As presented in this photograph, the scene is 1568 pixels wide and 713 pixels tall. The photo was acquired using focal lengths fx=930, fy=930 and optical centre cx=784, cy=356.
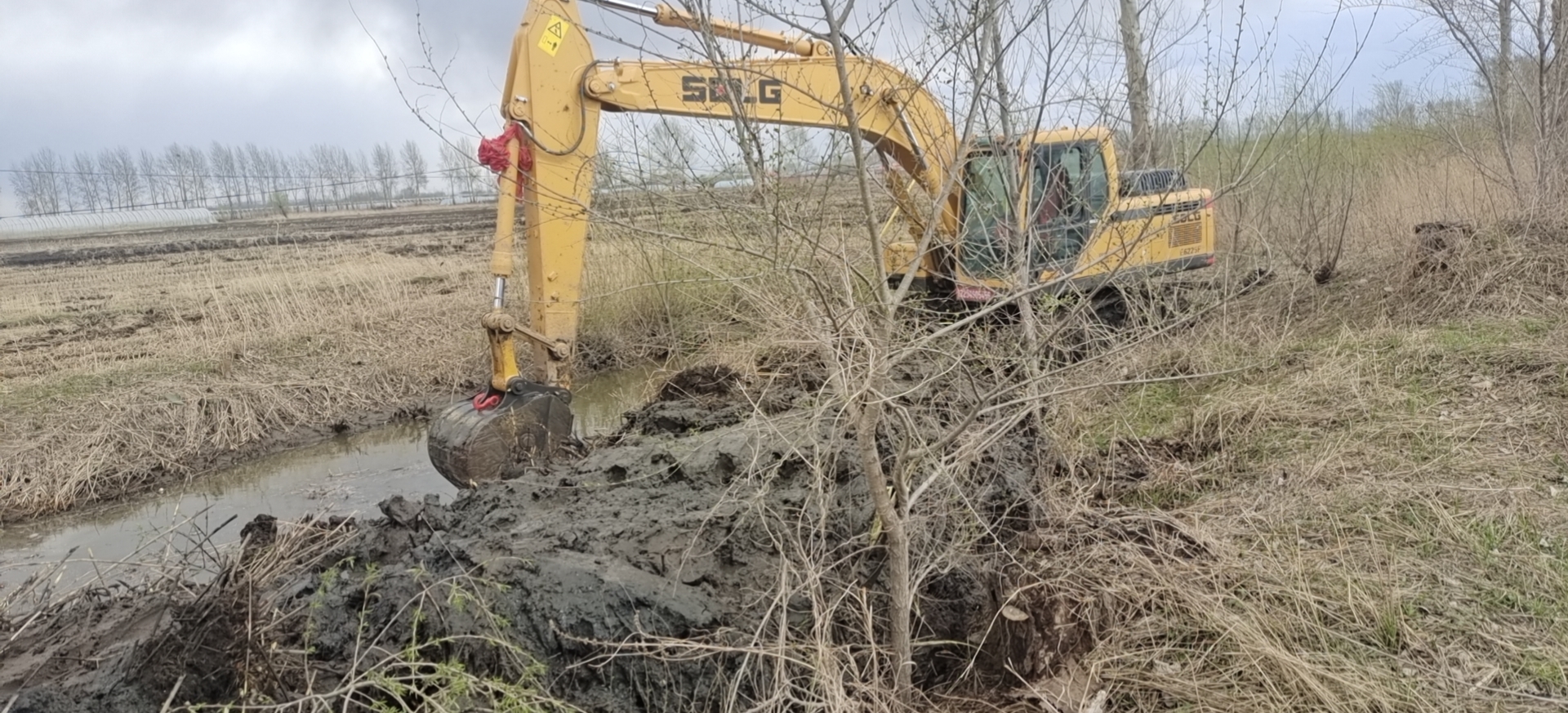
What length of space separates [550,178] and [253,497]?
3563mm

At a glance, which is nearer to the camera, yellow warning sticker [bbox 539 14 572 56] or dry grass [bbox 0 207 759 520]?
yellow warning sticker [bbox 539 14 572 56]

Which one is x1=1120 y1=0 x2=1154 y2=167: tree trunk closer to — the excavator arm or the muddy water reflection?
the excavator arm

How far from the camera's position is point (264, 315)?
11.2 m

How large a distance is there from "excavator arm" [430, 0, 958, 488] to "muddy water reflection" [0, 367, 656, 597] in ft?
3.80

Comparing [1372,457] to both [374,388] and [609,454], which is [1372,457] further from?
[374,388]

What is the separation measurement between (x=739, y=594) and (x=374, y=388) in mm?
7226

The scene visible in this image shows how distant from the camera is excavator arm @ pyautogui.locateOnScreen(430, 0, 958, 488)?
18.6 feet

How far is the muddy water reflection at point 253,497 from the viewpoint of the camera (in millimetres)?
6172

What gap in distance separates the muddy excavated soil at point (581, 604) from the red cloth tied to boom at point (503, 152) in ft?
7.22

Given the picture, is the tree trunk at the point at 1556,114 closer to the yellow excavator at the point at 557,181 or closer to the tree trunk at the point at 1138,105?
the yellow excavator at the point at 557,181

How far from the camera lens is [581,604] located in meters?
3.23

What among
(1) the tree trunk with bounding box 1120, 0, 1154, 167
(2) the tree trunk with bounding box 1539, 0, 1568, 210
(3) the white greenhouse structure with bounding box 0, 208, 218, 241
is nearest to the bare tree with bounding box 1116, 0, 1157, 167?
(1) the tree trunk with bounding box 1120, 0, 1154, 167

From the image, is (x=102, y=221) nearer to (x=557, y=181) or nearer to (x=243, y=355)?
(x=243, y=355)

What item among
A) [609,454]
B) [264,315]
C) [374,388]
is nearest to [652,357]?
[374,388]
